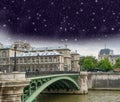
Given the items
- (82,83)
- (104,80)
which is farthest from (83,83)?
(104,80)

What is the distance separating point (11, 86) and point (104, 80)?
5934 centimetres

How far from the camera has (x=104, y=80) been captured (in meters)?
79.9

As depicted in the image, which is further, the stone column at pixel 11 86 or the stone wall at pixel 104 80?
the stone wall at pixel 104 80

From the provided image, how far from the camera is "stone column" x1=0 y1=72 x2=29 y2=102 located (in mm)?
21844

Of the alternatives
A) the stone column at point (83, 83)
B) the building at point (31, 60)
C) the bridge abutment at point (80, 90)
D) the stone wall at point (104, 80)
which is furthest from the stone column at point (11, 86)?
the building at point (31, 60)

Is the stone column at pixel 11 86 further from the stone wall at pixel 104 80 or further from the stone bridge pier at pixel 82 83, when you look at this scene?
the stone wall at pixel 104 80

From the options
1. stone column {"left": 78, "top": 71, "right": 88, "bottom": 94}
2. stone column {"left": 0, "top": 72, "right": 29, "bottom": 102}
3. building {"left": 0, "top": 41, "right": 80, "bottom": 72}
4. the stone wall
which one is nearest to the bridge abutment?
stone column {"left": 78, "top": 71, "right": 88, "bottom": 94}

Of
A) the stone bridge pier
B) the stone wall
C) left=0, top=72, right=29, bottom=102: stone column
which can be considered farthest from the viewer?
the stone wall

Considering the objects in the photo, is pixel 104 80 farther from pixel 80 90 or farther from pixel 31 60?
pixel 31 60

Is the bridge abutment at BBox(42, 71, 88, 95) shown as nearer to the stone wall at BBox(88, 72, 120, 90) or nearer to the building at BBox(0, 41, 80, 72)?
the stone wall at BBox(88, 72, 120, 90)

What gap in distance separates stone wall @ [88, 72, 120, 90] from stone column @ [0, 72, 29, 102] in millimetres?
55171

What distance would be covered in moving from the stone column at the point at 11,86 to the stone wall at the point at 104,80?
181 feet

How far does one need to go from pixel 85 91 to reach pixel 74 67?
67016mm

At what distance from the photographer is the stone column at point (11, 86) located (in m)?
21.8
